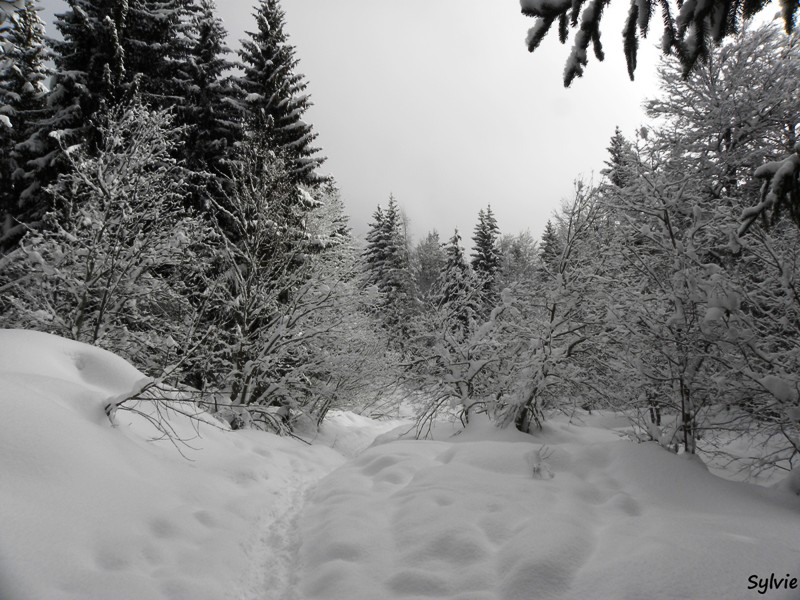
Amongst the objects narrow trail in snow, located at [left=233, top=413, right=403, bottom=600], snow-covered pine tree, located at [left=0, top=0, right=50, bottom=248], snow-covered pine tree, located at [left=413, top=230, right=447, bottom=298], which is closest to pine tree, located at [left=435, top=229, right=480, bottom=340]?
narrow trail in snow, located at [left=233, top=413, right=403, bottom=600]

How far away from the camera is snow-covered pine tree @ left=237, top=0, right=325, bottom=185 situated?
14.5 metres

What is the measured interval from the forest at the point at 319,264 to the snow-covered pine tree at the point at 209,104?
76mm

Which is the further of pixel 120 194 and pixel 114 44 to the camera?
pixel 114 44

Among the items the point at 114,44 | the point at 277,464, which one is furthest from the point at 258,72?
the point at 277,464

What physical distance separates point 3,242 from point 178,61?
344 inches

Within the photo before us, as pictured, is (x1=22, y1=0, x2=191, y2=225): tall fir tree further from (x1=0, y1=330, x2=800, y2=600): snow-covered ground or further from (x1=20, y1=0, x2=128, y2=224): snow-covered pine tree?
(x1=0, y1=330, x2=800, y2=600): snow-covered ground

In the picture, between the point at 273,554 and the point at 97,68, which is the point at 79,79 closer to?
the point at 97,68

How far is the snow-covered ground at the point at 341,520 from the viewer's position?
9.78 feet

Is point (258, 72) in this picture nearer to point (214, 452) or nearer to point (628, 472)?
point (214, 452)

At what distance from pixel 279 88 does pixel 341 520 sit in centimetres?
1468

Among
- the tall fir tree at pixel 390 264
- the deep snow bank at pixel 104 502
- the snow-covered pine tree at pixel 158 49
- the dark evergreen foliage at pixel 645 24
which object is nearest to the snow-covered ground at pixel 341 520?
the deep snow bank at pixel 104 502

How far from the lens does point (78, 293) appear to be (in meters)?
8.81

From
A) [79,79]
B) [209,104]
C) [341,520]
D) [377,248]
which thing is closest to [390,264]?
[377,248]

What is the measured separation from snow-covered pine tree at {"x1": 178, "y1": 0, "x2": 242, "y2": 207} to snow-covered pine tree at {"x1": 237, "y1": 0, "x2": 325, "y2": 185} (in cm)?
76
